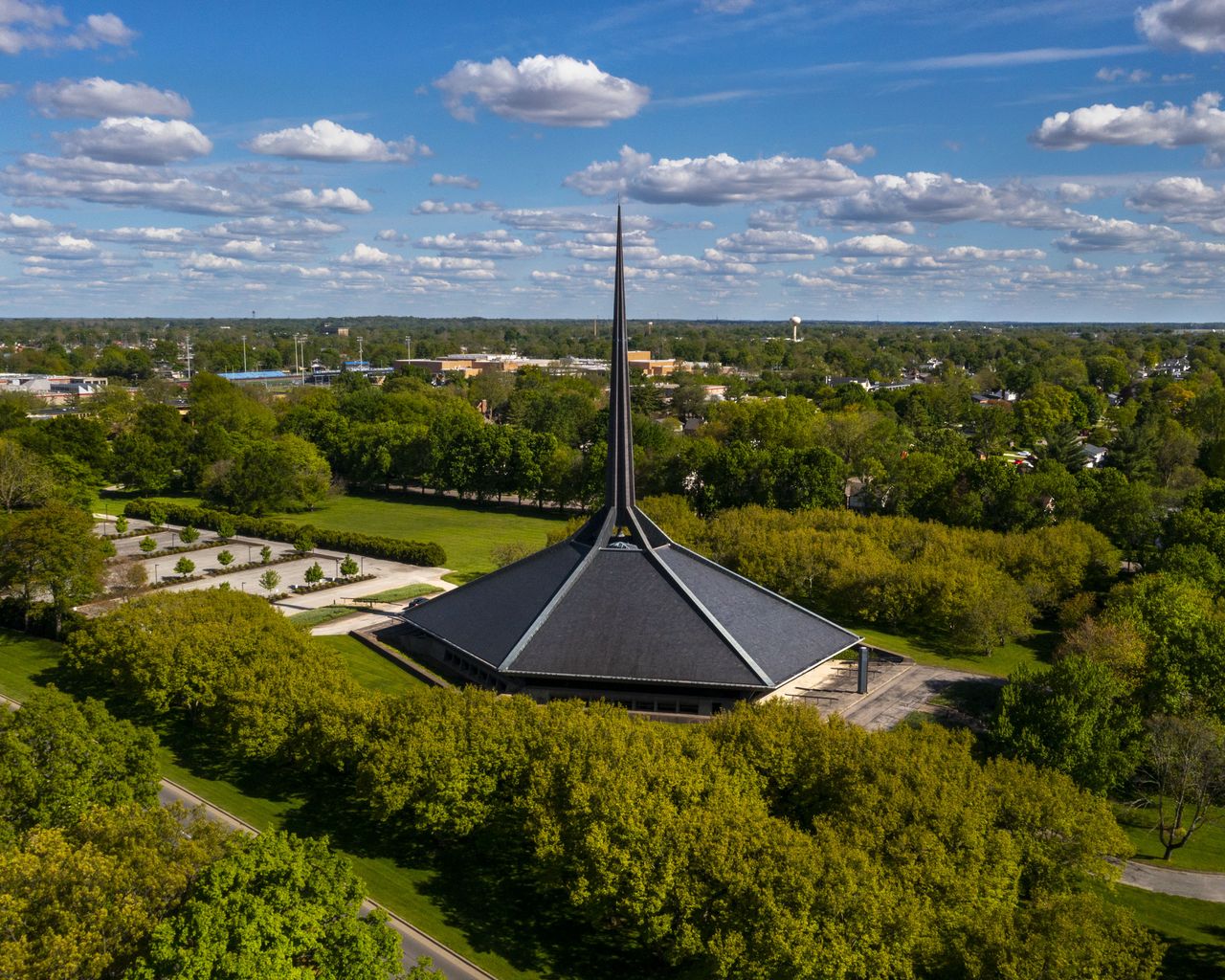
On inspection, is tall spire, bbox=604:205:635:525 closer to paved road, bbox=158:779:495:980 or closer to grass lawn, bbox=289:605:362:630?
grass lawn, bbox=289:605:362:630

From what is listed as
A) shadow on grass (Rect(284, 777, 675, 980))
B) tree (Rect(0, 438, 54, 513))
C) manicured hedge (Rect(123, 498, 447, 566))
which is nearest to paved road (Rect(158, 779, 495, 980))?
shadow on grass (Rect(284, 777, 675, 980))

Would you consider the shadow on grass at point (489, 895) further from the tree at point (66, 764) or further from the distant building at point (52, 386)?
the distant building at point (52, 386)

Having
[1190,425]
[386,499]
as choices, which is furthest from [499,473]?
[1190,425]

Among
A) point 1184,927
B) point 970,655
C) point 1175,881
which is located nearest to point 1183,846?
point 1175,881

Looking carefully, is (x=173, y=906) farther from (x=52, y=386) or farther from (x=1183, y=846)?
(x=52, y=386)

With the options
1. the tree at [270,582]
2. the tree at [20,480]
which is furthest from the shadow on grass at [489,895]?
the tree at [20,480]
